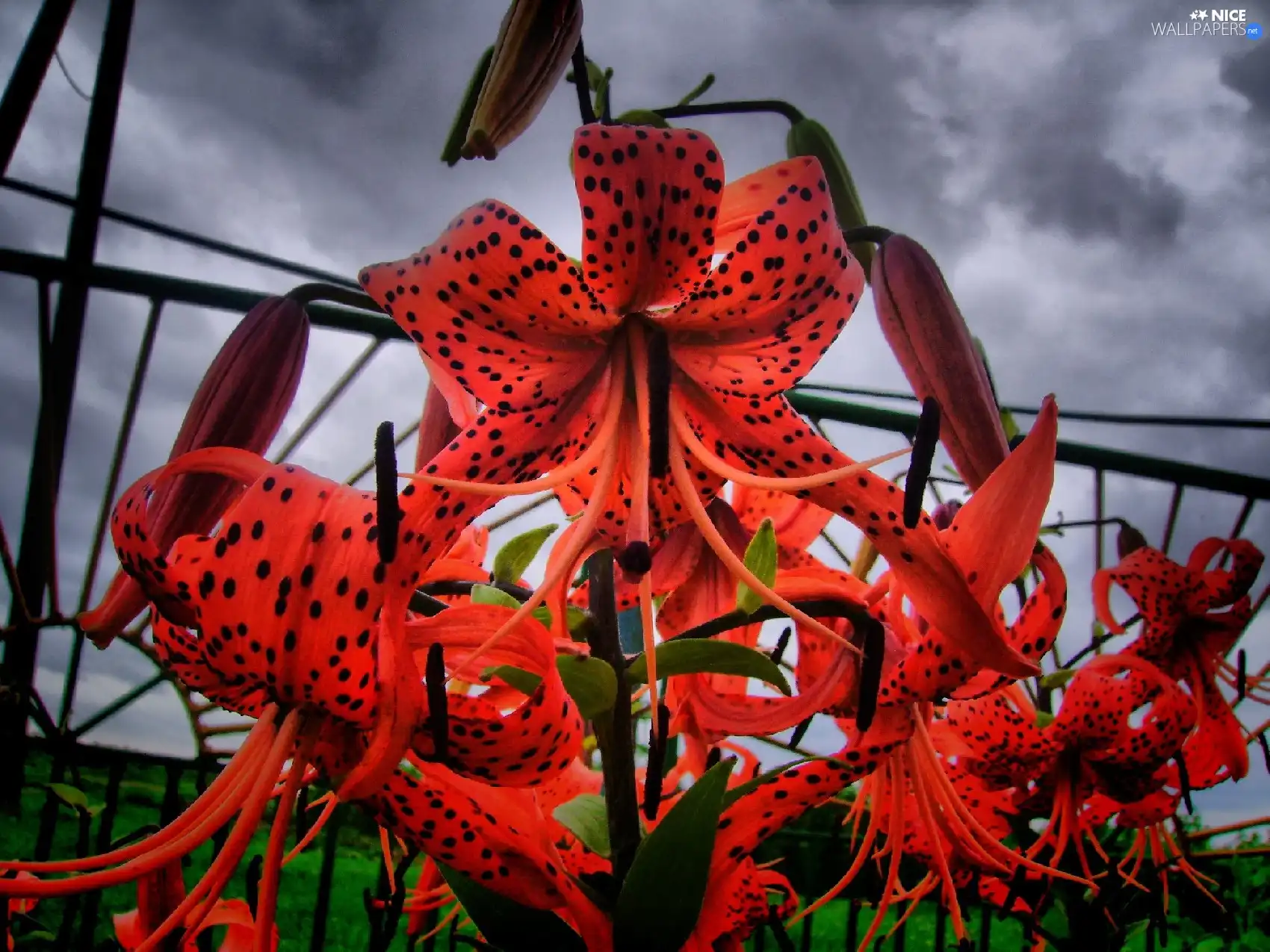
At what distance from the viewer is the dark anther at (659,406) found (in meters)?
0.58

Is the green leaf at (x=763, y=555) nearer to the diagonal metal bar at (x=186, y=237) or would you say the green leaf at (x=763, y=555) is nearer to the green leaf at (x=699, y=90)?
the green leaf at (x=699, y=90)

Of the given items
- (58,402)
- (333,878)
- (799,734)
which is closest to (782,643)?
(799,734)

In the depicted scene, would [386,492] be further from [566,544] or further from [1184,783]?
[1184,783]

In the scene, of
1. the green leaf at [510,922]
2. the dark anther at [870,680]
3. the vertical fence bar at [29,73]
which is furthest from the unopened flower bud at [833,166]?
the vertical fence bar at [29,73]

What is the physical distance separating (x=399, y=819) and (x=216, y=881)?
0.11m

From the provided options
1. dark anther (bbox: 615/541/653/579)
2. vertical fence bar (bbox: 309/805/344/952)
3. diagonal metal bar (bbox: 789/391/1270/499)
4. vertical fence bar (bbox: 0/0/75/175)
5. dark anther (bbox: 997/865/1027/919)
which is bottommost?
vertical fence bar (bbox: 309/805/344/952)

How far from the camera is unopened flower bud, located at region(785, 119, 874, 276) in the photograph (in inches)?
30.4

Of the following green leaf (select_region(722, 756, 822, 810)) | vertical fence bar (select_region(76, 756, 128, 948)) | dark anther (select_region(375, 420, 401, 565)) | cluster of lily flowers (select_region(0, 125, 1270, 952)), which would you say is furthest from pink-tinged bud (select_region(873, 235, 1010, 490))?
vertical fence bar (select_region(76, 756, 128, 948))

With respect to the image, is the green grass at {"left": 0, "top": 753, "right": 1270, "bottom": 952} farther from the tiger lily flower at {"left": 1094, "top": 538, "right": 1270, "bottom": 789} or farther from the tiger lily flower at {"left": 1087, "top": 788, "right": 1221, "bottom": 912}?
the tiger lily flower at {"left": 1094, "top": 538, "right": 1270, "bottom": 789}

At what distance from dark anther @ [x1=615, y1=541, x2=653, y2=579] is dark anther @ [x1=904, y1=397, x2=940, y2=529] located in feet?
0.52

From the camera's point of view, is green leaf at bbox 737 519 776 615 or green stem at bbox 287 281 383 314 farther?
green stem at bbox 287 281 383 314

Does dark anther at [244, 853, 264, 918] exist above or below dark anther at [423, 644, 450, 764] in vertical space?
below

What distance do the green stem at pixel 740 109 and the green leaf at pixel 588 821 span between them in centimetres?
61

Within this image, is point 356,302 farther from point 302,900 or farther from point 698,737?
point 302,900
